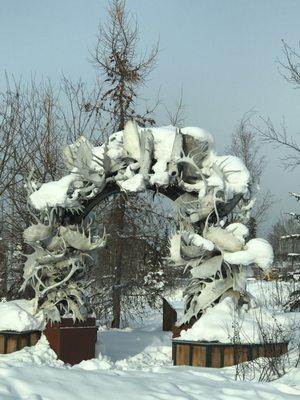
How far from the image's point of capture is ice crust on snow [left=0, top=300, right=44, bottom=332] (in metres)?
9.05

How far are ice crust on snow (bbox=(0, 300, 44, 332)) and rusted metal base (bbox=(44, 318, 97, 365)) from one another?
20cm

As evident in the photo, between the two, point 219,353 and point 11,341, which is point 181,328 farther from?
point 11,341

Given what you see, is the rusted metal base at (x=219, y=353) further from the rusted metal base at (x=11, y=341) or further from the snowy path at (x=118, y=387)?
the rusted metal base at (x=11, y=341)

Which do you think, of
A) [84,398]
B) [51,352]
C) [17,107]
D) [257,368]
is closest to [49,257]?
[51,352]

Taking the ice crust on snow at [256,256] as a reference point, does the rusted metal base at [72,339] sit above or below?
below

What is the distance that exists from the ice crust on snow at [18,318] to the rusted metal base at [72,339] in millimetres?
203

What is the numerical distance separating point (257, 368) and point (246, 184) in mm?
3088

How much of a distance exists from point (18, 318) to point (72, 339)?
2.84ft

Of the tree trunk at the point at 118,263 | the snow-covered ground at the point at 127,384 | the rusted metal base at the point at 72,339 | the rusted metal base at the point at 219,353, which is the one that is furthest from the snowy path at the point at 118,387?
the tree trunk at the point at 118,263

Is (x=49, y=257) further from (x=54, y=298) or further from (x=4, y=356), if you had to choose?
(x=4, y=356)

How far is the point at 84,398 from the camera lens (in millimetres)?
4883

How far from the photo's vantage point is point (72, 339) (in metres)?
9.21

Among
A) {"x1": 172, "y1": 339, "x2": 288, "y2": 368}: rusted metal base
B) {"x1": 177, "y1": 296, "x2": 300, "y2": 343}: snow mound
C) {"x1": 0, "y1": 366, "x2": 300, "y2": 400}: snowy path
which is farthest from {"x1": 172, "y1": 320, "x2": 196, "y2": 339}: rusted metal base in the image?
{"x1": 0, "y1": 366, "x2": 300, "y2": 400}: snowy path

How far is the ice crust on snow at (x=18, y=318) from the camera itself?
29.7 feet
